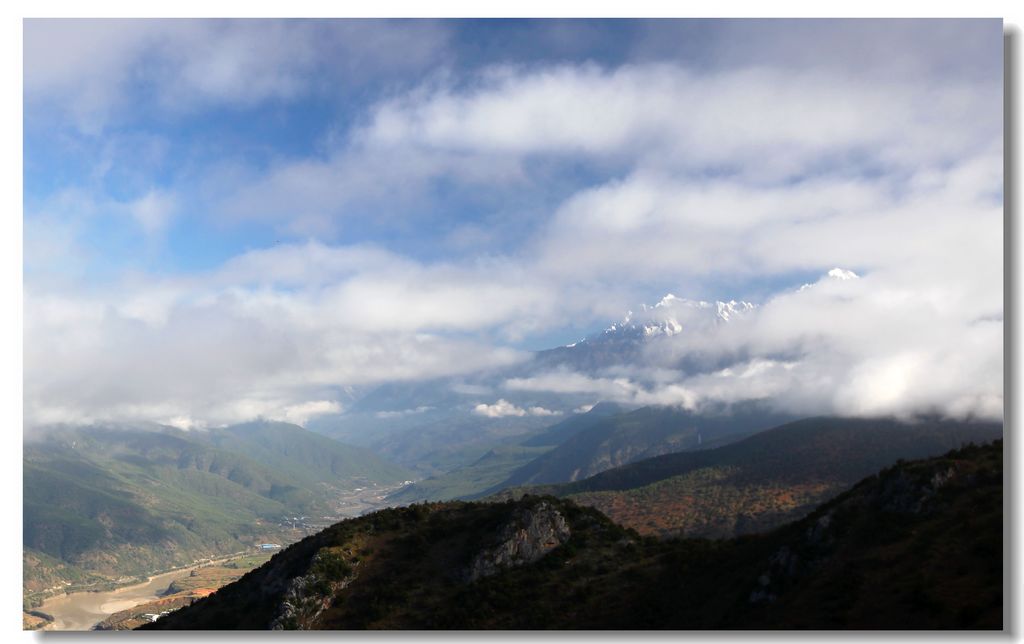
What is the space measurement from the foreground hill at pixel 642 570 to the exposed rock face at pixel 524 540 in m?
0.08

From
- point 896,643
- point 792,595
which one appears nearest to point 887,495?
point 792,595

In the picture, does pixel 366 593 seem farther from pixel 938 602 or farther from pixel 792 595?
pixel 938 602

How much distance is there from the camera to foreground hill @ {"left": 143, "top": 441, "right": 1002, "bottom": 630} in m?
19.7

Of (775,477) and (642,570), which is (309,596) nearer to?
(642,570)

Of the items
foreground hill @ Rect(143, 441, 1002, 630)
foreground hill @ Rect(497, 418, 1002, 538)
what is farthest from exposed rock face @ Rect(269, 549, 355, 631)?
foreground hill @ Rect(497, 418, 1002, 538)

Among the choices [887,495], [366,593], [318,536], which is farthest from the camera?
[318,536]

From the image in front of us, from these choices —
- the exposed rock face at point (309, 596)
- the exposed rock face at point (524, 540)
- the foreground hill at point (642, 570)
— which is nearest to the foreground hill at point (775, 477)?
the exposed rock face at point (524, 540)

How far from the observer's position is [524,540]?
35.7 meters

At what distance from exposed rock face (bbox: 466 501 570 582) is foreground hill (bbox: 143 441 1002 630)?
81 millimetres

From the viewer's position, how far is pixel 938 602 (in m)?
18.0

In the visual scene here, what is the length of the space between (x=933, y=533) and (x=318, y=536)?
36.3m

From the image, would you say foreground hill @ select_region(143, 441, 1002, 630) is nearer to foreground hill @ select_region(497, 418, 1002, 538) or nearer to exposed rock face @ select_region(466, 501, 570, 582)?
exposed rock face @ select_region(466, 501, 570, 582)

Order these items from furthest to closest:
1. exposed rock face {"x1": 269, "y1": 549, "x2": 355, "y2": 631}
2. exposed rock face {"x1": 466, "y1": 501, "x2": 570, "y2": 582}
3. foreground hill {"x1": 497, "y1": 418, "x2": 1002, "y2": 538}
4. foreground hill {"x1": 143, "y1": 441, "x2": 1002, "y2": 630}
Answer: foreground hill {"x1": 497, "y1": 418, "x2": 1002, "y2": 538}
exposed rock face {"x1": 466, "y1": 501, "x2": 570, "y2": 582}
exposed rock face {"x1": 269, "y1": 549, "x2": 355, "y2": 631}
foreground hill {"x1": 143, "y1": 441, "x2": 1002, "y2": 630}
